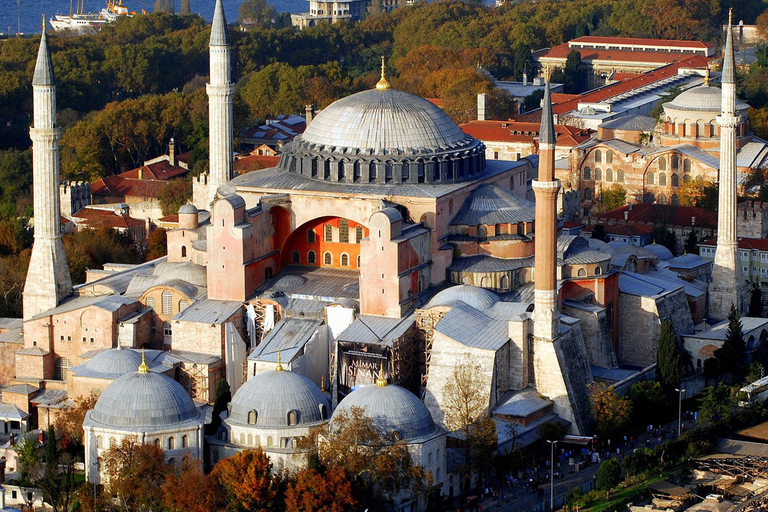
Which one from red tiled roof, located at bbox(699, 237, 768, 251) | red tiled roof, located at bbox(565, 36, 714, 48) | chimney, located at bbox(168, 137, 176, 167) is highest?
red tiled roof, located at bbox(565, 36, 714, 48)

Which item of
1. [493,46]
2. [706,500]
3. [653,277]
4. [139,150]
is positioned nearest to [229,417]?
[706,500]

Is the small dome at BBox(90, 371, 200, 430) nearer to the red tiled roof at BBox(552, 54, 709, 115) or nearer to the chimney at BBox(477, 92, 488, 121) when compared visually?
the chimney at BBox(477, 92, 488, 121)

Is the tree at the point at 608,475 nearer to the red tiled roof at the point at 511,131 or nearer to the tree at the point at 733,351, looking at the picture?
the tree at the point at 733,351

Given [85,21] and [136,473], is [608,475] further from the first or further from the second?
[85,21]

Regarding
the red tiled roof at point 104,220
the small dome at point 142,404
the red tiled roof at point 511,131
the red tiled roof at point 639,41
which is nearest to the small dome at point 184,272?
the small dome at point 142,404

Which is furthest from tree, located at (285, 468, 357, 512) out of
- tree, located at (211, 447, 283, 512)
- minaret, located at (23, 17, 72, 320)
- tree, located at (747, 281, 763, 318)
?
tree, located at (747, 281, 763, 318)
